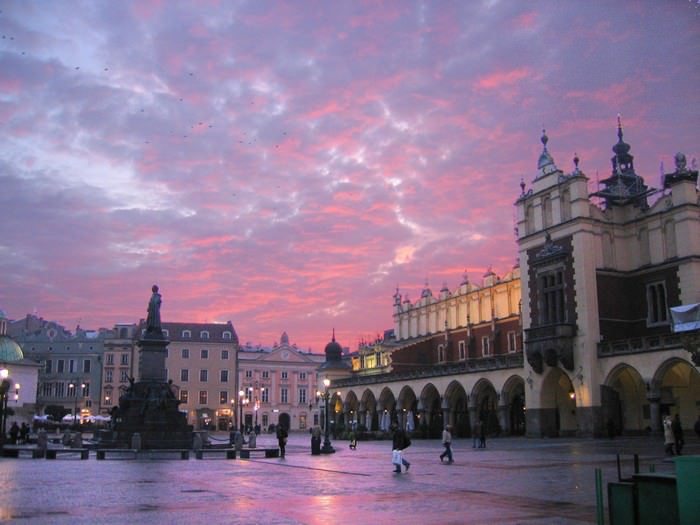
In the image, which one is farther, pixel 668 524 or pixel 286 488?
Result: pixel 286 488

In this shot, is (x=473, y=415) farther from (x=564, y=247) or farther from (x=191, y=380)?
(x=191, y=380)

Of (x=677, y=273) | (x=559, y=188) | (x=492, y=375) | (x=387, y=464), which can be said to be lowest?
(x=387, y=464)

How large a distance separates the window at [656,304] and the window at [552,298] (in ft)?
18.9

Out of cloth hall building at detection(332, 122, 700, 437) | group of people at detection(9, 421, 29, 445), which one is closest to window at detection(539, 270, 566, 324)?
cloth hall building at detection(332, 122, 700, 437)

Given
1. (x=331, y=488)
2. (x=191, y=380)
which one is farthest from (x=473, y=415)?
(x=191, y=380)

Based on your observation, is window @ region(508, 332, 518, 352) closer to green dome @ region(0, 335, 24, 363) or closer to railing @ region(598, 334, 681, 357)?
railing @ region(598, 334, 681, 357)

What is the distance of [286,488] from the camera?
63.5 feet

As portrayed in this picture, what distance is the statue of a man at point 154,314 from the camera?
1676 inches

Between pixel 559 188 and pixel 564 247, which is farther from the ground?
pixel 559 188

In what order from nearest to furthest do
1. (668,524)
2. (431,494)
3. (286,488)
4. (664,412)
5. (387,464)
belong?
(668,524) < (431,494) < (286,488) < (387,464) < (664,412)

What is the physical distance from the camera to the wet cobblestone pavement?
44.9ft

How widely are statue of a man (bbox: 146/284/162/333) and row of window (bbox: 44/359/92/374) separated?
242 ft

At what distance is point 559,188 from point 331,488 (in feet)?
131

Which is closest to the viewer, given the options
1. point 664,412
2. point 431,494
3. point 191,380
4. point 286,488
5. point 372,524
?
point 372,524
